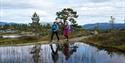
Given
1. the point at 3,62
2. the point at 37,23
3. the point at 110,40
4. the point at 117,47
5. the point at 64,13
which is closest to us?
the point at 3,62

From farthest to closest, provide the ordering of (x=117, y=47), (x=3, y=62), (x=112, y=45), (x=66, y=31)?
(x=66, y=31) → (x=112, y=45) → (x=117, y=47) → (x=3, y=62)

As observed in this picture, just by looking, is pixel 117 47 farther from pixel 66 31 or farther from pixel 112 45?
pixel 66 31

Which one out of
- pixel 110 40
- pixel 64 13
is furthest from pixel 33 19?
pixel 110 40

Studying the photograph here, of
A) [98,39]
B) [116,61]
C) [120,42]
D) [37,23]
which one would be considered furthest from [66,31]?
[37,23]

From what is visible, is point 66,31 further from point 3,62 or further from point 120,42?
point 3,62

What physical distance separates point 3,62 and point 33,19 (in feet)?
247

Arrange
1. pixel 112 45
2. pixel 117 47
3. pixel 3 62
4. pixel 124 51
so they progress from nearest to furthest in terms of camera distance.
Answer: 1. pixel 3 62
2. pixel 124 51
3. pixel 117 47
4. pixel 112 45

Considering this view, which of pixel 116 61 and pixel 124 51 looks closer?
pixel 116 61

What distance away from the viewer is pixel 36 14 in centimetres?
9550

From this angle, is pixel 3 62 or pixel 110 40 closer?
pixel 3 62

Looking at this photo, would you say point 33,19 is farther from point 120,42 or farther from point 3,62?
point 3,62

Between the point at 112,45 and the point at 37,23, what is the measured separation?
63577 millimetres

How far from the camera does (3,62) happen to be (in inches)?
806

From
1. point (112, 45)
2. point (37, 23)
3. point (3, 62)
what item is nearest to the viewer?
point (3, 62)
